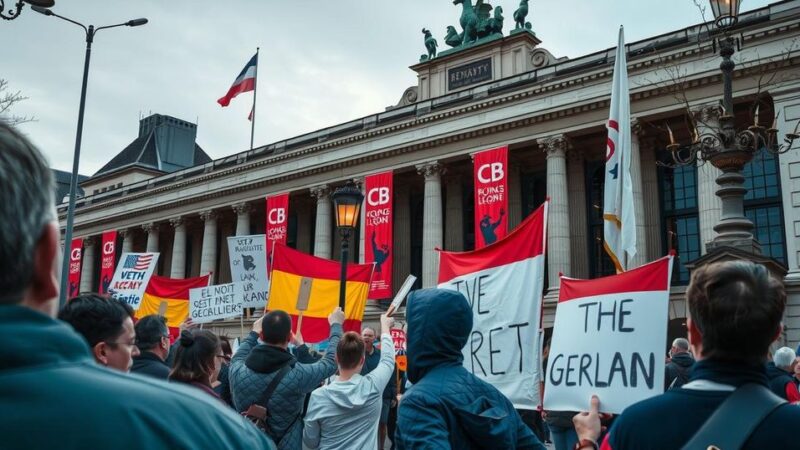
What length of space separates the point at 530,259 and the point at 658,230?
26.3 metres

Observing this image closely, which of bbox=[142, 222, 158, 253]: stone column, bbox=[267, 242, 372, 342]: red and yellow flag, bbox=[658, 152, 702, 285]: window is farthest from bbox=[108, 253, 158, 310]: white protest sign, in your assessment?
bbox=[142, 222, 158, 253]: stone column

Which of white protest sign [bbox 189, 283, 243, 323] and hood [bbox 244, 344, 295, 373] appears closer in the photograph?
hood [bbox 244, 344, 295, 373]

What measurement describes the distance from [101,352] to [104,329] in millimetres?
120

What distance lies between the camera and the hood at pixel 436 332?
3471 mm

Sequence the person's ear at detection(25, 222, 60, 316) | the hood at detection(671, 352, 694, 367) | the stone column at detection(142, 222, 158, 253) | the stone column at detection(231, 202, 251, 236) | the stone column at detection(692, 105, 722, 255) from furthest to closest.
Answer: the stone column at detection(142, 222, 158, 253), the stone column at detection(231, 202, 251, 236), the stone column at detection(692, 105, 722, 255), the hood at detection(671, 352, 694, 367), the person's ear at detection(25, 222, 60, 316)

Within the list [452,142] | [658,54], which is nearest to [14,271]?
[658,54]

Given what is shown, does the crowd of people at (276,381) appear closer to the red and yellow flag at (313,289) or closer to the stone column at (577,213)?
the red and yellow flag at (313,289)

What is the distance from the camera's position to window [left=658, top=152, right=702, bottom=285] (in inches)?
1212

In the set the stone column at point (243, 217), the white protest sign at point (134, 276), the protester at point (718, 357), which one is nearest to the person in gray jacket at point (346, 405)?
the protester at point (718, 357)

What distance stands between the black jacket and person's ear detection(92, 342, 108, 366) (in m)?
0.87

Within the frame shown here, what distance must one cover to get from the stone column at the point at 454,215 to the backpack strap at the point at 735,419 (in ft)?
114

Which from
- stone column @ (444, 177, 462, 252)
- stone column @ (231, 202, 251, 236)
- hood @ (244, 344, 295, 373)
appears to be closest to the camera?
hood @ (244, 344, 295, 373)

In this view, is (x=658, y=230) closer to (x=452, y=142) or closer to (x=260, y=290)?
(x=452, y=142)

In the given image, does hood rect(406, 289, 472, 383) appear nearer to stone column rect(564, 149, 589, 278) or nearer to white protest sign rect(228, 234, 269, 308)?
white protest sign rect(228, 234, 269, 308)
